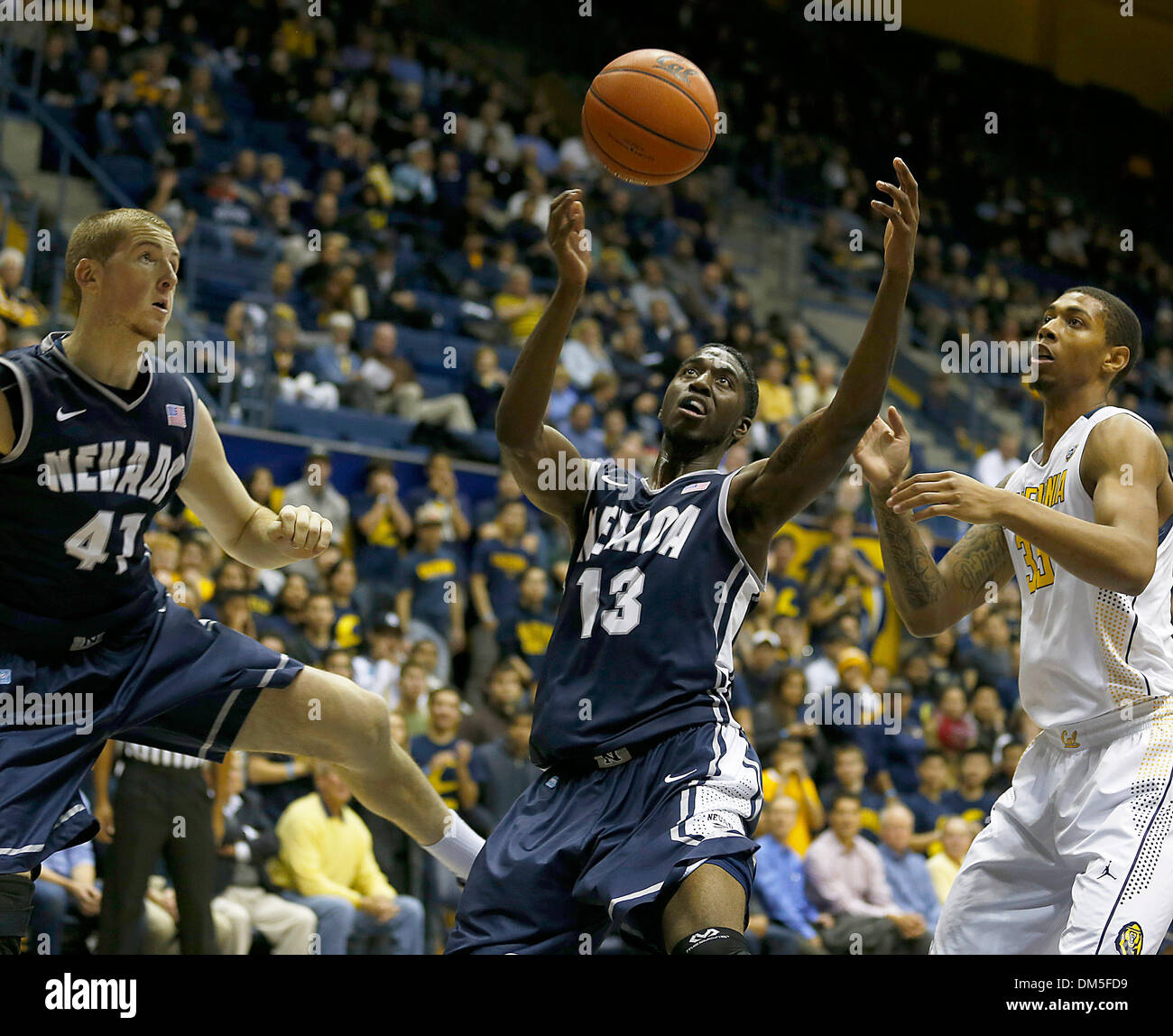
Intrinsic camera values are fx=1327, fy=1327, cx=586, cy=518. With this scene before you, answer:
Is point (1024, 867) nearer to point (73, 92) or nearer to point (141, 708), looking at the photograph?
point (141, 708)

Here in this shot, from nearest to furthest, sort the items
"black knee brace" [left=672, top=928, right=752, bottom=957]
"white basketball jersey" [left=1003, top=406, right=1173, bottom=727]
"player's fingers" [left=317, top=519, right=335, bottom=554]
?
1. "black knee brace" [left=672, top=928, right=752, bottom=957]
2. "white basketball jersey" [left=1003, top=406, right=1173, bottom=727]
3. "player's fingers" [left=317, top=519, right=335, bottom=554]

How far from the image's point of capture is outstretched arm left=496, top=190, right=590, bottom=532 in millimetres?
3688

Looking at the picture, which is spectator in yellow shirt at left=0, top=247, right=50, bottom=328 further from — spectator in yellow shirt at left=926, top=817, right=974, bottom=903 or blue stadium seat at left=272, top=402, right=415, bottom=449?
spectator in yellow shirt at left=926, top=817, right=974, bottom=903

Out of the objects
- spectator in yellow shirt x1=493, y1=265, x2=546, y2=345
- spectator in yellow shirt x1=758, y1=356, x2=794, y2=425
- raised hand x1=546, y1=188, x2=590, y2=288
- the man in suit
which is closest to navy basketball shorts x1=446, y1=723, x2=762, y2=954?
raised hand x1=546, y1=188, x2=590, y2=288

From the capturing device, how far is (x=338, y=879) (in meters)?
6.59

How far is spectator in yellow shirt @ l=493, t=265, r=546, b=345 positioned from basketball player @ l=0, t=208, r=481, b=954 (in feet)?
24.5

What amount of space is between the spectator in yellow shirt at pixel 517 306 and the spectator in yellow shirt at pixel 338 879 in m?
5.50

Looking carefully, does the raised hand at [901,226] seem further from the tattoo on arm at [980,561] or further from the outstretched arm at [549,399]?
the tattoo on arm at [980,561]

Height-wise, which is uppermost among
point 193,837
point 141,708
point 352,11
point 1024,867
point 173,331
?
point 352,11

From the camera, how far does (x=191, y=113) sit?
11.2m

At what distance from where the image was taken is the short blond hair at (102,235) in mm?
3750

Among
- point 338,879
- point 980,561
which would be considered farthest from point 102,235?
point 338,879
